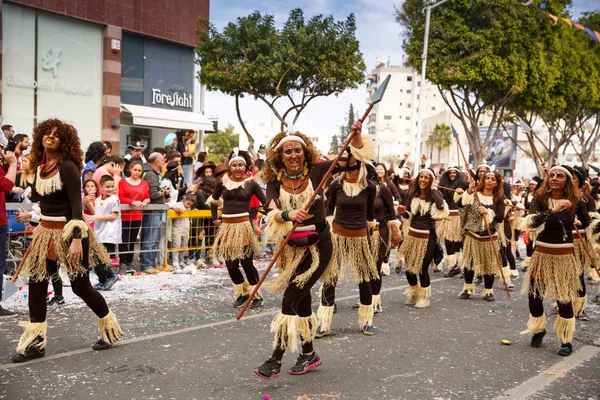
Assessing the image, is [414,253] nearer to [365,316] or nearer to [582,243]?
[365,316]

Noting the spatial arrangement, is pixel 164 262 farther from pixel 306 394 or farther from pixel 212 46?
pixel 212 46

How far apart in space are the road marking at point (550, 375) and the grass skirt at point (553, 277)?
0.60m

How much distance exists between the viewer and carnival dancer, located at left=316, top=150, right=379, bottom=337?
660cm

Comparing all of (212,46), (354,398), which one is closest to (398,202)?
(354,398)

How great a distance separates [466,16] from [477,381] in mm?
21046

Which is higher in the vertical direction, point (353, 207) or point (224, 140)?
point (224, 140)

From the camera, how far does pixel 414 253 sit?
830cm

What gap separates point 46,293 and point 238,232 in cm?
282

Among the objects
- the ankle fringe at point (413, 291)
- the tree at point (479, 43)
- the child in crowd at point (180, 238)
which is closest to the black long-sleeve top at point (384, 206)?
the ankle fringe at point (413, 291)

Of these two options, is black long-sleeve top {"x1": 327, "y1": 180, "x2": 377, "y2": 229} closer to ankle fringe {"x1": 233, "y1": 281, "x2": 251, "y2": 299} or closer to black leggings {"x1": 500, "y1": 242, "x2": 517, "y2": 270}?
ankle fringe {"x1": 233, "y1": 281, "x2": 251, "y2": 299}

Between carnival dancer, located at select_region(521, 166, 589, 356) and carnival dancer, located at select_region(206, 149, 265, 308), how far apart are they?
3.40 meters

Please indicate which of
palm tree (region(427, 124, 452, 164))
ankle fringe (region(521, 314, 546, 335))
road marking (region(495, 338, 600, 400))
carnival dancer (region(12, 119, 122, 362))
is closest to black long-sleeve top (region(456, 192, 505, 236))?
ankle fringe (region(521, 314, 546, 335))

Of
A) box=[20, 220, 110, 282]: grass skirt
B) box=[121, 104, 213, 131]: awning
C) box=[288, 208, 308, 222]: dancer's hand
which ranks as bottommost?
box=[20, 220, 110, 282]: grass skirt

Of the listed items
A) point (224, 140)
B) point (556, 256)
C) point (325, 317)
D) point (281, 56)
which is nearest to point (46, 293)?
point (325, 317)
